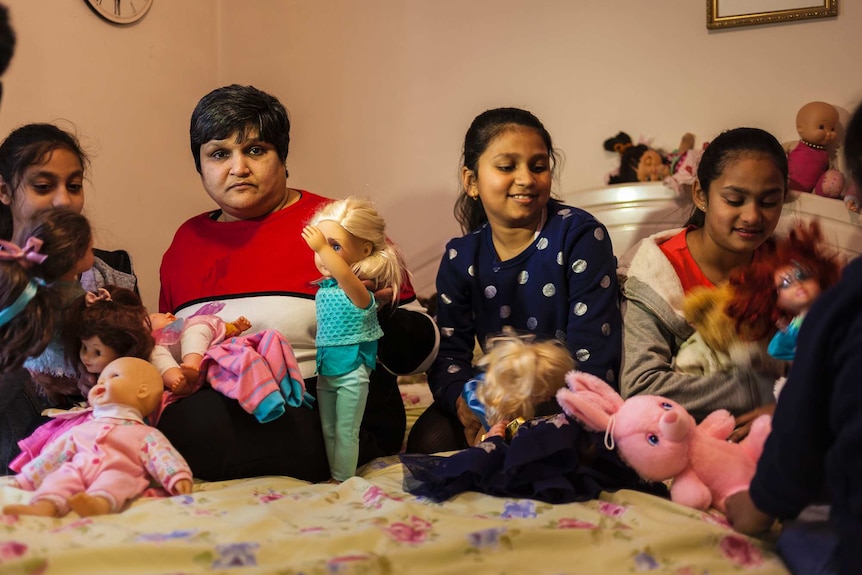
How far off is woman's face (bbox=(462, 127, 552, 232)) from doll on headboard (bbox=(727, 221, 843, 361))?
0.52 m

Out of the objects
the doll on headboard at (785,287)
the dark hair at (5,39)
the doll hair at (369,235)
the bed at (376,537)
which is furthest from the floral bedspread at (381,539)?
the dark hair at (5,39)

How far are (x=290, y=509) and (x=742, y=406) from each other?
2.84 ft

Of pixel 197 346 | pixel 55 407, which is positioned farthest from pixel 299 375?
pixel 55 407

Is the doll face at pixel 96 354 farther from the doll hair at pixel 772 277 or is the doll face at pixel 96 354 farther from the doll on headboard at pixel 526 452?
the doll hair at pixel 772 277

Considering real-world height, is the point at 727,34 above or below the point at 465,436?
above

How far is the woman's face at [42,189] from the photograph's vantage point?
180cm

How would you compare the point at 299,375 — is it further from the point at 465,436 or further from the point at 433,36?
the point at 433,36

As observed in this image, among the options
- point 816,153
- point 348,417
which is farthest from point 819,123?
point 348,417

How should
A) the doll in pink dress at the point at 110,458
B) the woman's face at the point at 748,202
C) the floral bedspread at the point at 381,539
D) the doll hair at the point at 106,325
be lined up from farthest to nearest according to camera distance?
the woman's face at the point at 748,202 → the doll hair at the point at 106,325 → the doll in pink dress at the point at 110,458 → the floral bedspread at the point at 381,539

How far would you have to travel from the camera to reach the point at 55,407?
5.66ft

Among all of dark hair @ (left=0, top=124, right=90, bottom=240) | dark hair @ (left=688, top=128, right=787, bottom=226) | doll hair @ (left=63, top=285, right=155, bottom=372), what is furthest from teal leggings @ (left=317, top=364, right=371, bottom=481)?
dark hair @ (left=688, top=128, right=787, bottom=226)

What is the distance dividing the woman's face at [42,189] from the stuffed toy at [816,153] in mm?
1790

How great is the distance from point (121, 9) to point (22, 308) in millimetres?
1408

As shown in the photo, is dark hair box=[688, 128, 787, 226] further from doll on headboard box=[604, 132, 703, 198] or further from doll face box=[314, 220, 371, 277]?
doll face box=[314, 220, 371, 277]
